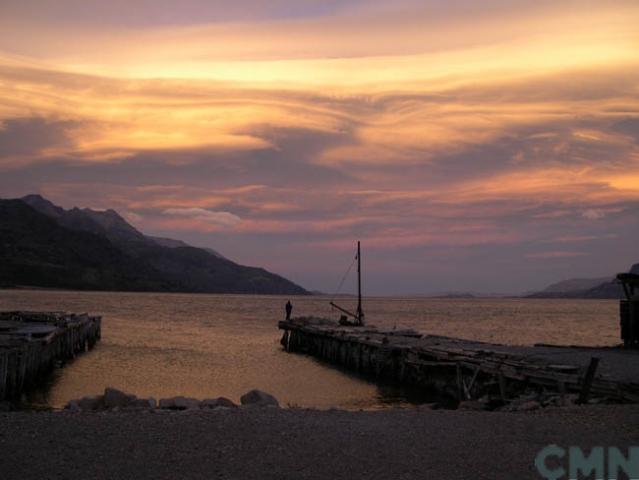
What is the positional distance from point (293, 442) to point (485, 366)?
45.8 feet

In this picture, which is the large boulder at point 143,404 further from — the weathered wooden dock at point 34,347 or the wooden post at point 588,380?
the wooden post at point 588,380

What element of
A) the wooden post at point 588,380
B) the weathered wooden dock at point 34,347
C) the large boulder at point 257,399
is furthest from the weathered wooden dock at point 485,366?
the weathered wooden dock at point 34,347

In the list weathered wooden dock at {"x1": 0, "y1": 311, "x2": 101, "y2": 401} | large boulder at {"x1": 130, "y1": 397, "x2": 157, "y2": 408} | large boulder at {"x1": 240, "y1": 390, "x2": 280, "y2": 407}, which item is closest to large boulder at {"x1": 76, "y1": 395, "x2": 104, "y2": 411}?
large boulder at {"x1": 130, "y1": 397, "x2": 157, "y2": 408}

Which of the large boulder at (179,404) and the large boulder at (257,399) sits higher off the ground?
the large boulder at (179,404)

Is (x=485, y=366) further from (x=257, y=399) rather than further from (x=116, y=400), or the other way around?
(x=116, y=400)

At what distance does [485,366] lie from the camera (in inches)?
939

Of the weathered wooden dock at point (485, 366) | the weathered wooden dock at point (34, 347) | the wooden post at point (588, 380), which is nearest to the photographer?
the wooden post at point (588, 380)

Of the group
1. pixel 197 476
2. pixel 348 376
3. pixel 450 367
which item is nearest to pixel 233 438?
pixel 197 476

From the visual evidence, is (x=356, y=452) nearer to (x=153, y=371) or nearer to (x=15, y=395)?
(x=15, y=395)

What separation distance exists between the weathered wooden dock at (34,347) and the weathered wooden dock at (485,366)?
600 inches

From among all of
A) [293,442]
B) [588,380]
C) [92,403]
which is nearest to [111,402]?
[92,403]

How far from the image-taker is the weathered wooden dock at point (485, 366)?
1909 cm

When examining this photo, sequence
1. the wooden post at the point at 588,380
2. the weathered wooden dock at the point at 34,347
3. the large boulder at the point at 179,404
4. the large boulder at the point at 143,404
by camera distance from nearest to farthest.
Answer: the large boulder at the point at 179,404 → the large boulder at the point at 143,404 → the wooden post at the point at 588,380 → the weathered wooden dock at the point at 34,347

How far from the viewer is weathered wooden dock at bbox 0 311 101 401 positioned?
993 inches
